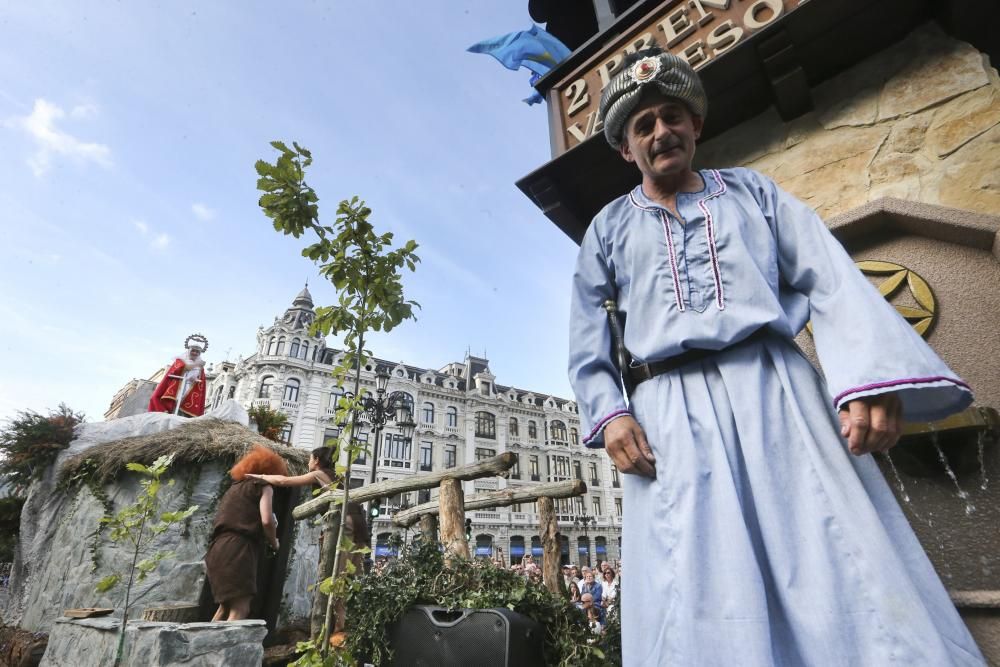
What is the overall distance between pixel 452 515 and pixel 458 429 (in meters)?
35.1

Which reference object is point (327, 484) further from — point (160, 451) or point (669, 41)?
point (669, 41)

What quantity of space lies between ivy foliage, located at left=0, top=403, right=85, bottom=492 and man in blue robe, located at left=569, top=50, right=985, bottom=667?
934 cm

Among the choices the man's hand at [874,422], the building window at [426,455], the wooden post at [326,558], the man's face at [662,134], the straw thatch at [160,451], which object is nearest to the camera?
the man's hand at [874,422]

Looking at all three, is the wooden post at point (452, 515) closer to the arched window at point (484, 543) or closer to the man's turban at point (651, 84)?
the man's turban at point (651, 84)

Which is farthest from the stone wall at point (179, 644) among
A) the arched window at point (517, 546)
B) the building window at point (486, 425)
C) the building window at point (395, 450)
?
the building window at point (486, 425)

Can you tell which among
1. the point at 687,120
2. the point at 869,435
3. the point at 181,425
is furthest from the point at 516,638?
the point at 181,425

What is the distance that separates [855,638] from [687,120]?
1563 millimetres

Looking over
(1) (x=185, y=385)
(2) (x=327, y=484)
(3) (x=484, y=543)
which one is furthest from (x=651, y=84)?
(3) (x=484, y=543)

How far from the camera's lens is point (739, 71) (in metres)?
2.56

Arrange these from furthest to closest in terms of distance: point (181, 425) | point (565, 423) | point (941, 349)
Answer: point (565, 423) → point (181, 425) → point (941, 349)

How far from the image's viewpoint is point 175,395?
8539 millimetres

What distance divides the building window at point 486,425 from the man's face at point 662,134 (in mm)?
38398

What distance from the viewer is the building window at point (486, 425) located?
3906 centimetres

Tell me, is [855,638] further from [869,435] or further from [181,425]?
[181,425]
